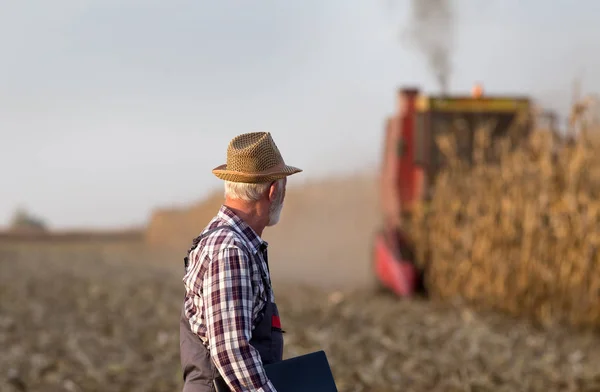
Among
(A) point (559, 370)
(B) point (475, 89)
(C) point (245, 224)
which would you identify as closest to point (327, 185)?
(B) point (475, 89)

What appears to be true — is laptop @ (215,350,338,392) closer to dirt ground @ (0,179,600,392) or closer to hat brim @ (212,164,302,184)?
hat brim @ (212,164,302,184)

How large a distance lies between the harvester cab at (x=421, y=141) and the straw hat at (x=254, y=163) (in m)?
7.92

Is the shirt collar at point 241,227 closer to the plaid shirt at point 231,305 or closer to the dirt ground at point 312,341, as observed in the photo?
the plaid shirt at point 231,305

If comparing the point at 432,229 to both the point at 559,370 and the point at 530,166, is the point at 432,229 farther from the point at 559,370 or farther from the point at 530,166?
the point at 559,370

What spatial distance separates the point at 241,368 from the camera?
92.3 inches

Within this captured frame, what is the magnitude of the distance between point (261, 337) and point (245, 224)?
1.13 feet

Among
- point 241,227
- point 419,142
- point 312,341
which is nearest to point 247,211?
point 241,227

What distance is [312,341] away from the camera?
6566 millimetres

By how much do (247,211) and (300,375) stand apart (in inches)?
20.4

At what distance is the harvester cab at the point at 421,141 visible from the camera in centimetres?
1070

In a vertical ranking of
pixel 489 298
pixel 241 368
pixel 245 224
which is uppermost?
pixel 245 224

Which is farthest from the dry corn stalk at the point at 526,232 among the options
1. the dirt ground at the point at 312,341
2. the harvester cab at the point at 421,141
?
the harvester cab at the point at 421,141

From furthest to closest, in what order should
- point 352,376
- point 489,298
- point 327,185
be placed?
point 327,185
point 489,298
point 352,376

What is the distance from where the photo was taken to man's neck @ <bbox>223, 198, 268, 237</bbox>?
2.55m
